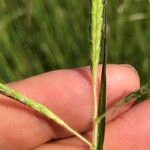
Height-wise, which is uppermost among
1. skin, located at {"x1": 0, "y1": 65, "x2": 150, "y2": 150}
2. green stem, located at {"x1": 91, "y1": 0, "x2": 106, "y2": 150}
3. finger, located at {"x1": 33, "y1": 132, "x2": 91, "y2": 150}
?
green stem, located at {"x1": 91, "y1": 0, "x2": 106, "y2": 150}

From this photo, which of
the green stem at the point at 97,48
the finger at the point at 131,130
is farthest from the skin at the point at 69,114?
the green stem at the point at 97,48

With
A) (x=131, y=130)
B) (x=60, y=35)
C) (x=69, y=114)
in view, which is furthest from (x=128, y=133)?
(x=60, y=35)

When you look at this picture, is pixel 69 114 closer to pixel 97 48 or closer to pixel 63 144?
pixel 63 144

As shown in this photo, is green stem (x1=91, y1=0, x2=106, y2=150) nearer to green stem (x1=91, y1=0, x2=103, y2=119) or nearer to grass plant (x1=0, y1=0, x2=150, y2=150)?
green stem (x1=91, y1=0, x2=103, y2=119)

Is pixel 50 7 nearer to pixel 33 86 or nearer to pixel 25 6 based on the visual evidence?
pixel 25 6

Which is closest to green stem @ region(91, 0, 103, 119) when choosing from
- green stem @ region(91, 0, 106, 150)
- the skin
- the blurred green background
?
green stem @ region(91, 0, 106, 150)

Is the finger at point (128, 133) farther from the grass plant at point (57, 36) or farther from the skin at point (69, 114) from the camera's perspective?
the grass plant at point (57, 36)

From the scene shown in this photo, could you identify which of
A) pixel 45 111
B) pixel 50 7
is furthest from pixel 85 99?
pixel 50 7
